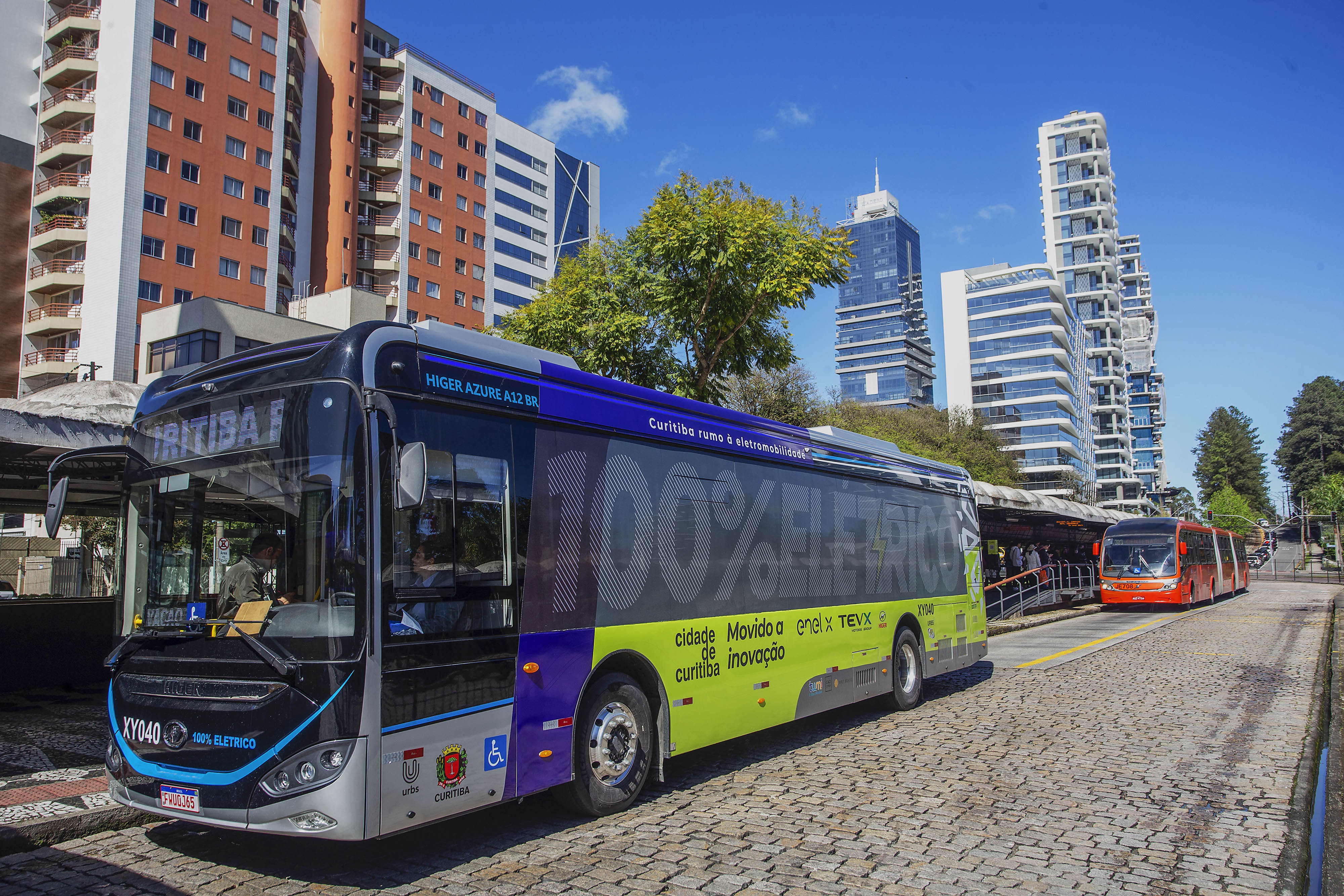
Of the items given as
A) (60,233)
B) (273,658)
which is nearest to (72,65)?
(60,233)

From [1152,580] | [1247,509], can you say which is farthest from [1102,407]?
[1152,580]

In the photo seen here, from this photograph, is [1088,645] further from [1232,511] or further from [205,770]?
[1232,511]

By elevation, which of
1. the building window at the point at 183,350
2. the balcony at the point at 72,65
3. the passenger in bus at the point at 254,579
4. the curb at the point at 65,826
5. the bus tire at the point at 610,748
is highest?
the balcony at the point at 72,65

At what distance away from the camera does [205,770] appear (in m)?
4.88

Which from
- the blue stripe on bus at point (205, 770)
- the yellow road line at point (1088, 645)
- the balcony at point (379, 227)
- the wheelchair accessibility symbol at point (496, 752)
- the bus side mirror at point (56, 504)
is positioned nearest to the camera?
the blue stripe on bus at point (205, 770)

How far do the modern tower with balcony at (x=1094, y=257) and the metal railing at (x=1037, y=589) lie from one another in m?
92.4

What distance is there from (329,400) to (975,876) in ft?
14.9

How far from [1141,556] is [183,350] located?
126ft

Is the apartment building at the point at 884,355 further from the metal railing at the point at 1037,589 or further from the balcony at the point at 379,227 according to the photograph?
the metal railing at the point at 1037,589

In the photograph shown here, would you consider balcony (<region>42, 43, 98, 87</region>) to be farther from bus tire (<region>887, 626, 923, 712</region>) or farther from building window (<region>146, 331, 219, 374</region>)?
bus tire (<region>887, 626, 923, 712</region>)

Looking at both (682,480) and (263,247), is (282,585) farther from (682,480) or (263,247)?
(263,247)

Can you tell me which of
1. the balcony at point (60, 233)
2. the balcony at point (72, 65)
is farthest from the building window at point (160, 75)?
the balcony at point (60, 233)

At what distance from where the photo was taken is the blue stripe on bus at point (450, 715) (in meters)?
4.80

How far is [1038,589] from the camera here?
1141 inches
